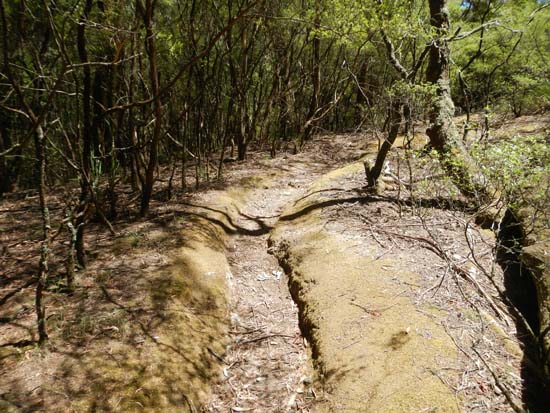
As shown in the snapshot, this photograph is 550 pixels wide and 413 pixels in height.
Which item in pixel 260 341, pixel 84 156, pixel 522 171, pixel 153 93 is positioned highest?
pixel 153 93

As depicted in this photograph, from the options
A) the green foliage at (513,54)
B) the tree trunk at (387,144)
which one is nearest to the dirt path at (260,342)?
the tree trunk at (387,144)

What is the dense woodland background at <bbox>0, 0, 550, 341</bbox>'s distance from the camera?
4695 millimetres

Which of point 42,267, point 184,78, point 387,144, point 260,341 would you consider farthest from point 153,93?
point 184,78

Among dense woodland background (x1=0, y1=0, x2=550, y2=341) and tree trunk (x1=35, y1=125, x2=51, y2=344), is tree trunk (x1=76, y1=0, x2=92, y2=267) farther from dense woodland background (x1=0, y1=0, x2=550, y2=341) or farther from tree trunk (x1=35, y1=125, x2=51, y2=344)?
tree trunk (x1=35, y1=125, x2=51, y2=344)

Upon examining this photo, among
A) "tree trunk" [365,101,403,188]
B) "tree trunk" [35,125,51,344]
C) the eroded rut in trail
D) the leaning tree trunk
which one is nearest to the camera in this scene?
"tree trunk" [35,125,51,344]

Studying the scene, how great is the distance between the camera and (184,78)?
37.5ft

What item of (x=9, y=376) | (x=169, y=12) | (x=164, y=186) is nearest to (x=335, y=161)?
(x=164, y=186)

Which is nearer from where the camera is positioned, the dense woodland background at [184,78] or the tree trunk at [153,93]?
the dense woodland background at [184,78]

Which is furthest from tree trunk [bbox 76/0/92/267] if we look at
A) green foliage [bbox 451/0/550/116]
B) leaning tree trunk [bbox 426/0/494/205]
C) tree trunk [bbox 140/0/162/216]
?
green foliage [bbox 451/0/550/116]

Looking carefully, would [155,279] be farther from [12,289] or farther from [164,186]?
[164,186]

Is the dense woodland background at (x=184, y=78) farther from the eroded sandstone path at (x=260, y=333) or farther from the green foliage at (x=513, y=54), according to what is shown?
the eroded sandstone path at (x=260, y=333)

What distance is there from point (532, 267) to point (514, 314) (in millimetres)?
576

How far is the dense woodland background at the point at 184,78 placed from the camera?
470 cm

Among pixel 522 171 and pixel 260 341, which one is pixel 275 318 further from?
pixel 522 171
